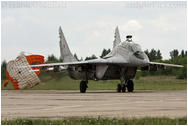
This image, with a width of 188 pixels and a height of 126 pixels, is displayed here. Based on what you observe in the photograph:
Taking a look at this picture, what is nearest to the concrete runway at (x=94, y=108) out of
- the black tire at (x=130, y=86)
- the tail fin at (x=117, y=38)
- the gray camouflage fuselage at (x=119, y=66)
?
the gray camouflage fuselage at (x=119, y=66)

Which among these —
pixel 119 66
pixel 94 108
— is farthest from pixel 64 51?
pixel 94 108

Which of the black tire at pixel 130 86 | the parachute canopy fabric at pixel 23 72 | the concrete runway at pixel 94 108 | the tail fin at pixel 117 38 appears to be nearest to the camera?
the concrete runway at pixel 94 108

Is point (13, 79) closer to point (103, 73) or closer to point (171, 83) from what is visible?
point (103, 73)

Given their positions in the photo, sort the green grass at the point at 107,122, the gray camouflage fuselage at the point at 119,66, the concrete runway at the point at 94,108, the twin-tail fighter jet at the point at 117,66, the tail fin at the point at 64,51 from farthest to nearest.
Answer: the tail fin at the point at 64,51 → the twin-tail fighter jet at the point at 117,66 → the gray camouflage fuselage at the point at 119,66 → the concrete runway at the point at 94,108 → the green grass at the point at 107,122

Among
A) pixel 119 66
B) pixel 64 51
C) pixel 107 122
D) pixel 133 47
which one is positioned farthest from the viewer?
pixel 64 51

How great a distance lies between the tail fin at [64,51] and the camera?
38812 mm

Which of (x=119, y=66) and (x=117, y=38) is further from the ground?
(x=117, y=38)

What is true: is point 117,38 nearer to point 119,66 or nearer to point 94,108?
point 119,66

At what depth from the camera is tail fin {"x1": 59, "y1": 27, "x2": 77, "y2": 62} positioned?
38812 millimetres

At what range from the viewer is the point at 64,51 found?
3944 cm

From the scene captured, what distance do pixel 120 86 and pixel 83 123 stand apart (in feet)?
65.6

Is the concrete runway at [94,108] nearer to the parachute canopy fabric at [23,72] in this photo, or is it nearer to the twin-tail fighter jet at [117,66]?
the twin-tail fighter jet at [117,66]

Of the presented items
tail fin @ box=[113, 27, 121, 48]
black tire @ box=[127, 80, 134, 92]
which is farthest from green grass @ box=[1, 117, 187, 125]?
tail fin @ box=[113, 27, 121, 48]

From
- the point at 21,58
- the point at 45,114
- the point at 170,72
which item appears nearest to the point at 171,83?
the point at 170,72
